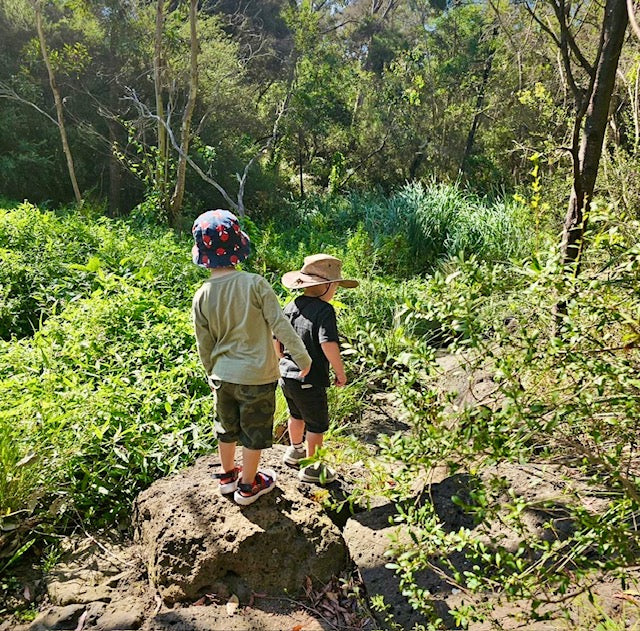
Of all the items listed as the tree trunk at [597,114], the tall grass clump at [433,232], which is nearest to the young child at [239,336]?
the tree trunk at [597,114]

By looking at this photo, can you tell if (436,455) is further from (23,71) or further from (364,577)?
(23,71)

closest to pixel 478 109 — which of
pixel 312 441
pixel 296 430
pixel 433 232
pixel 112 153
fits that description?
pixel 433 232

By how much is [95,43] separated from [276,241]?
21.9 ft

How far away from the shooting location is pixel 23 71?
1124 centimetres

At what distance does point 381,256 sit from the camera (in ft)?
24.4

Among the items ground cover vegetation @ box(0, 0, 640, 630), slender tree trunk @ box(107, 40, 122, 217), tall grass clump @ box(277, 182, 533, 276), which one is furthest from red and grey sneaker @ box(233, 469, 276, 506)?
slender tree trunk @ box(107, 40, 122, 217)

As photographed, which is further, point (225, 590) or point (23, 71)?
point (23, 71)

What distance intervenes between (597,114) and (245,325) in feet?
7.22

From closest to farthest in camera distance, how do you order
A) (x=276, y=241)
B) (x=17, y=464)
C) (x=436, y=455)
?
1. (x=436, y=455)
2. (x=17, y=464)
3. (x=276, y=241)

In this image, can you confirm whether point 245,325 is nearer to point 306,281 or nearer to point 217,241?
point 217,241

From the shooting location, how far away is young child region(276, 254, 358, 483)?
302 cm

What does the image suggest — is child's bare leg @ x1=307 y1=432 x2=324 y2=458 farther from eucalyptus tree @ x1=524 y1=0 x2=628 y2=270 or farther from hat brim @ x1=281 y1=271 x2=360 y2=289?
eucalyptus tree @ x1=524 y1=0 x2=628 y2=270

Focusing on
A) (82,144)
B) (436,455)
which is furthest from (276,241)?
(436,455)

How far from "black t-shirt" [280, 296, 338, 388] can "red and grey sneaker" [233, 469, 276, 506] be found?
55cm
